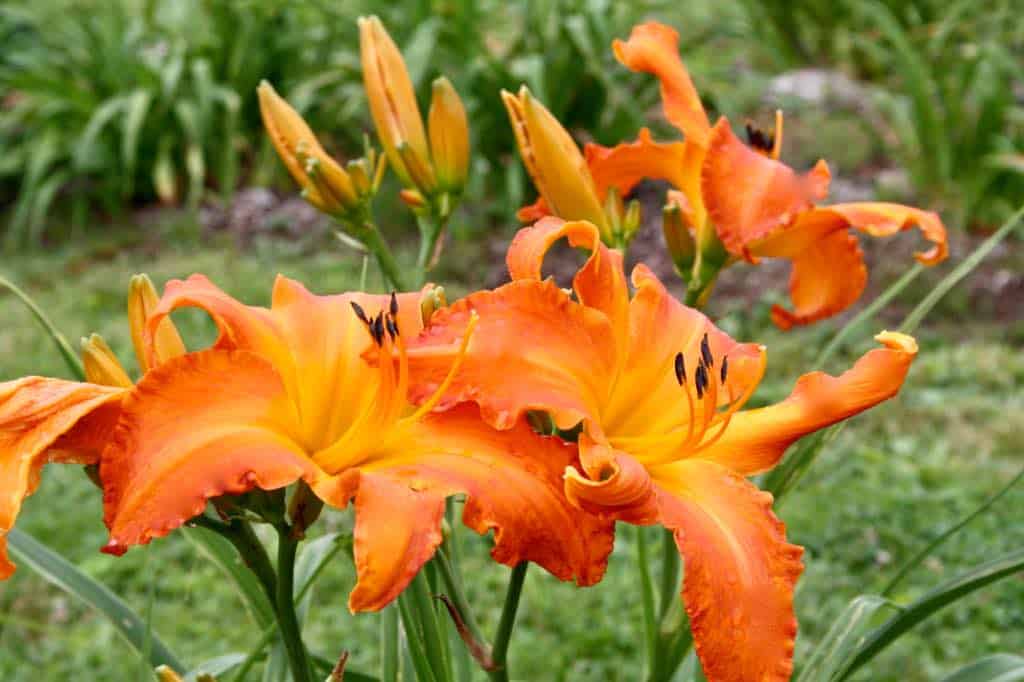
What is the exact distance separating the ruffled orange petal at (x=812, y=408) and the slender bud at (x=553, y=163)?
324 mm

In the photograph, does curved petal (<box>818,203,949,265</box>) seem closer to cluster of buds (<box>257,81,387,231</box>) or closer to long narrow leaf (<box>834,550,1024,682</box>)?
long narrow leaf (<box>834,550,1024,682</box>)

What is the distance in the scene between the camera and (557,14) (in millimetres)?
4543

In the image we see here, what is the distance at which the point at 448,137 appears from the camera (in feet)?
4.51

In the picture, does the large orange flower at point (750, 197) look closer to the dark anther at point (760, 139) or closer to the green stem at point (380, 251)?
the dark anther at point (760, 139)

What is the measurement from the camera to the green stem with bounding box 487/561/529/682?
966mm

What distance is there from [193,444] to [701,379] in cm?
37

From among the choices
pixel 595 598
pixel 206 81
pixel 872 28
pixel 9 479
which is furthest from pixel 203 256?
pixel 9 479

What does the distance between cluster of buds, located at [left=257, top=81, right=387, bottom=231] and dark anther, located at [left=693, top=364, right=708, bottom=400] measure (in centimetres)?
54

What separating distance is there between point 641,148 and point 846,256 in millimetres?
256

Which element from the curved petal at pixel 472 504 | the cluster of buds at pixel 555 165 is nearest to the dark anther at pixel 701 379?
the curved petal at pixel 472 504

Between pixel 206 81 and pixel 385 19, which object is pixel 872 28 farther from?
pixel 206 81

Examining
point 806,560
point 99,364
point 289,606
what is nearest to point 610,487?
point 289,606

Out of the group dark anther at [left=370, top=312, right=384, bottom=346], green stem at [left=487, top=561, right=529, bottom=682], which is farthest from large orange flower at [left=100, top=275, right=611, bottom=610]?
green stem at [left=487, top=561, right=529, bottom=682]

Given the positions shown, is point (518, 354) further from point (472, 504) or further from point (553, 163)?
point (553, 163)
